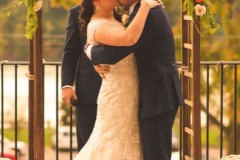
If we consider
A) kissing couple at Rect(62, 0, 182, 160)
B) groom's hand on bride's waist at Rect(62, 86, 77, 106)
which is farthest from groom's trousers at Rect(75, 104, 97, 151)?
kissing couple at Rect(62, 0, 182, 160)

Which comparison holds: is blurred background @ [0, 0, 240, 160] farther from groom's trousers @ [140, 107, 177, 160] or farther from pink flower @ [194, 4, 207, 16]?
groom's trousers @ [140, 107, 177, 160]

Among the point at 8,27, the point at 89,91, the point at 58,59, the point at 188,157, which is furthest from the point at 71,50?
the point at 8,27

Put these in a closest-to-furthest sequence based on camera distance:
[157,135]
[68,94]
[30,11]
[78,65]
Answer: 1. [157,135]
2. [68,94]
3. [78,65]
4. [30,11]

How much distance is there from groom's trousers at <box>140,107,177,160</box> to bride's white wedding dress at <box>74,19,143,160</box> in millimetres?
78

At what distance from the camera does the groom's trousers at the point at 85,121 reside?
4.86 m

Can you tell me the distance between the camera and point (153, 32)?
412cm

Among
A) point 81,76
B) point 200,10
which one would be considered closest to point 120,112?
point 81,76

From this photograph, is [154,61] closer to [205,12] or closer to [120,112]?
[120,112]

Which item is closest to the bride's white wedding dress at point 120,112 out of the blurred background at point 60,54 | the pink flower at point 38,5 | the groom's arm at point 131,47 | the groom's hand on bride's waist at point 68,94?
the groom's arm at point 131,47

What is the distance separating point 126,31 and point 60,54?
20.7 metres

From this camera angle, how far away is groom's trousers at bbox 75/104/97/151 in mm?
4863

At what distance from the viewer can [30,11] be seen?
5309 mm

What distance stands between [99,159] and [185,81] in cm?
153

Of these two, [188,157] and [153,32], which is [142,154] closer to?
[153,32]
